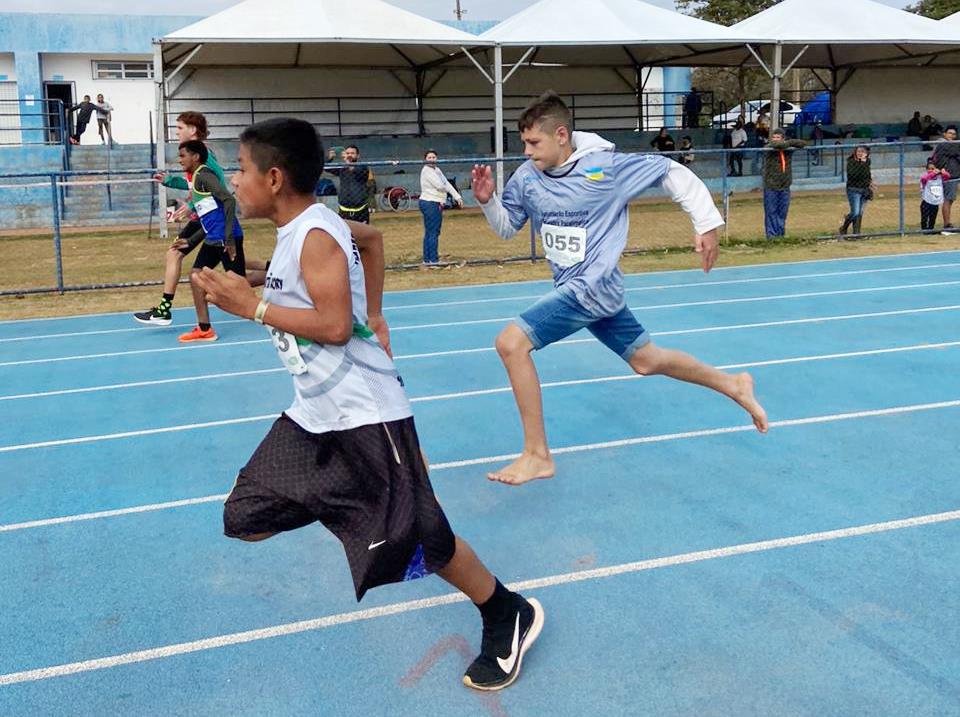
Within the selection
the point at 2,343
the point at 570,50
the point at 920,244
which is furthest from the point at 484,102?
the point at 2,343

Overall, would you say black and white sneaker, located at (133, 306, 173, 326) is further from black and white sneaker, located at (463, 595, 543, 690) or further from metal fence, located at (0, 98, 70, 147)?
metal fence, located at (0, 98, 70, 147)

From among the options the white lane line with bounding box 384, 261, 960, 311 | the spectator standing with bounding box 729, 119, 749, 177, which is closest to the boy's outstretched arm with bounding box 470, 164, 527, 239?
the white lane line with bounding box 384, 261, 960, 311

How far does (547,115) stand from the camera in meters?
5.25

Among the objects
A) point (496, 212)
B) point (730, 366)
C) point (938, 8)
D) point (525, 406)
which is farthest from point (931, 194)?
point (938, 8)

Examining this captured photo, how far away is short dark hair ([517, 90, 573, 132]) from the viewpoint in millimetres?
5246

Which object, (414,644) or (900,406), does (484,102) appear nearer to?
(900,406)

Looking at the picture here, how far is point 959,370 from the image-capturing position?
7918 millimetres

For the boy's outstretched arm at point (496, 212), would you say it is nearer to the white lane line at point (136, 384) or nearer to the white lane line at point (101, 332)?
the white lane line at point (136, 384)

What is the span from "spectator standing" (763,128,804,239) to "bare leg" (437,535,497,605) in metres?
14.9

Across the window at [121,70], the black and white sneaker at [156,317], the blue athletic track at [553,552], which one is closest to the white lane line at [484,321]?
the blue athletic track at [553,552]

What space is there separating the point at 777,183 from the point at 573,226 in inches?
515

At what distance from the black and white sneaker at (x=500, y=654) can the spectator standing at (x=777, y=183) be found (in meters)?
14.8

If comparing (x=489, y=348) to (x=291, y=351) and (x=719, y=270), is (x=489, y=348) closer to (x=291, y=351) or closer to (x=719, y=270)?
(x=719, y=270)

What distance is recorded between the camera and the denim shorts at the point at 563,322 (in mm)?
5379
